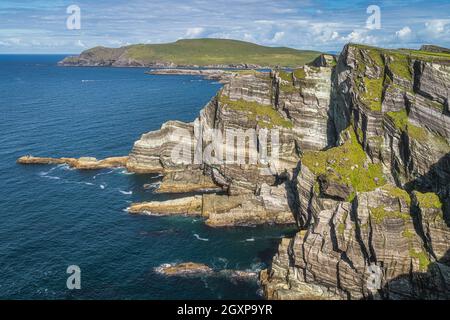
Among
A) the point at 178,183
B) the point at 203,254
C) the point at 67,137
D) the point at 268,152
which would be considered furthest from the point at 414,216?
the point at 67,137

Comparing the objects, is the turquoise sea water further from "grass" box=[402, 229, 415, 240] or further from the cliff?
"grass" box=[402, 229, 415, 240]

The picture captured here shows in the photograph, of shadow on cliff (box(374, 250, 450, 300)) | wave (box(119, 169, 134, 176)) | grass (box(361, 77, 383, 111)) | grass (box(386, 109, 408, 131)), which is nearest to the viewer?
shadow on cliff (box(374, 250, 450, 300))

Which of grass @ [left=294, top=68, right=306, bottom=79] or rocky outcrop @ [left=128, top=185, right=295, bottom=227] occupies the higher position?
grass @ [left=294, top=68, right=306, bottom=79]

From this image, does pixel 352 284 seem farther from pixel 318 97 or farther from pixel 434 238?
pixel 318 97

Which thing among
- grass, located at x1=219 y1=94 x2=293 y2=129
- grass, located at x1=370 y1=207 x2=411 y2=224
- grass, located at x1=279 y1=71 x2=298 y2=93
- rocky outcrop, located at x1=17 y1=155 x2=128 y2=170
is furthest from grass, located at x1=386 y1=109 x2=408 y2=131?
rocky outcrop, located at x1=17 y1=155 x2=128 y2=170

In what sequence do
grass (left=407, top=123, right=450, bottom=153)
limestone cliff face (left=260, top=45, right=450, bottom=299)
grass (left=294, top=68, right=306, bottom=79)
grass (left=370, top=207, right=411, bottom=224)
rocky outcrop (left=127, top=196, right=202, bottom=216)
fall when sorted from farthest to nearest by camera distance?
grass (left=294, top=68, right=306, bottom=79) < rocky outcrop (left=127, top=196, right=202, bottom=216) < grass (left=407, top=123, right=450, bottom=153) < grass (left=370, top=207, right=411, bottom=224) < limestone cliff face (left=260, top=45, right=450, bottom=299)

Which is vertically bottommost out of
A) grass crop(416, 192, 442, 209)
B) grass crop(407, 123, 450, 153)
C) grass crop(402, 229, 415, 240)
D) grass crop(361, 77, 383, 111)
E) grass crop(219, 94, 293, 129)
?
grass crop(402, 229, 415, 240)
